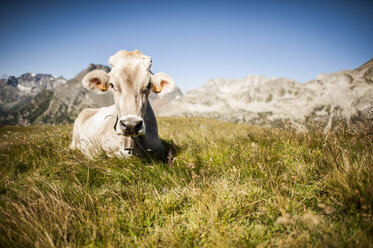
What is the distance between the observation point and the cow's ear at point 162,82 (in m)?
4.72

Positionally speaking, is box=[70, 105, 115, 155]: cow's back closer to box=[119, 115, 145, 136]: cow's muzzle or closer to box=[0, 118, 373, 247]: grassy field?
box=[119, 115, 145, 136]: cow's muzzle

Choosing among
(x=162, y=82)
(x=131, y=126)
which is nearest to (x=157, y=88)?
(x=162, y=82)

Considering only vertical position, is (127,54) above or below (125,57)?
above

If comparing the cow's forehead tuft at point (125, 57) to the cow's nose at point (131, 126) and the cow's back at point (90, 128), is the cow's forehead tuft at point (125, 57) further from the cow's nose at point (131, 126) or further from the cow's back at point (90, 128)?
the cow's nose at point (131, 126)

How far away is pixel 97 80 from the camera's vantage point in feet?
15.8

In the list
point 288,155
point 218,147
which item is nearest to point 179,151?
point 218,147

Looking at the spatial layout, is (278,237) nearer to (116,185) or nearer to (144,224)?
(144,224)

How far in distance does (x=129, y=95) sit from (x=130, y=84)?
11.0 inches

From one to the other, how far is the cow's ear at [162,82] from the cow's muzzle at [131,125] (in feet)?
4.43

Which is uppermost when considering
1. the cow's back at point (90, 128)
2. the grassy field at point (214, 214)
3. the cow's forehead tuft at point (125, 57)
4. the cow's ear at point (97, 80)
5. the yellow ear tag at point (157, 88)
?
the cow's forehead tuft at point (125, 57)

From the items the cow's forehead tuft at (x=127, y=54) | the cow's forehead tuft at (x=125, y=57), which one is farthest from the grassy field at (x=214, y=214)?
the cow's forehead tuft at (x=127, y=54)

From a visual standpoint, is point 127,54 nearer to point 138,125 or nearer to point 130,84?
point 130,84

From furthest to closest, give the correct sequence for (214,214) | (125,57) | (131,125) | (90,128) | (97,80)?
(90,128), (97,80), (125,57), (131,125), (214,214)

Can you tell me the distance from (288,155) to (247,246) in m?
2.55
